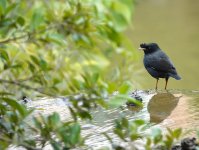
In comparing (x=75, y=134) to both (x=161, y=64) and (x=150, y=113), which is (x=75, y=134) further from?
(x=161, y=64)

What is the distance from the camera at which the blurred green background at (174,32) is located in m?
11.1

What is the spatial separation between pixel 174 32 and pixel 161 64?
9661 mm

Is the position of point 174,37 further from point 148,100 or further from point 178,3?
point 148,100

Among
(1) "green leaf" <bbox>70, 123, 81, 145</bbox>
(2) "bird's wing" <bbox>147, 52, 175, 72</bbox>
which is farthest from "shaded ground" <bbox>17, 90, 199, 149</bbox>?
(2) "bird's wing" <bbox>147, 52, 175, 72</bbox>

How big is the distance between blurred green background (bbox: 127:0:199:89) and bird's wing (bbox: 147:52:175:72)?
430 cm

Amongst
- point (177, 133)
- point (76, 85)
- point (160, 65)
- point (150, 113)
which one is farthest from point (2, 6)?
point (160, 65)

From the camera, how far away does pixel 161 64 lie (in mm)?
5266

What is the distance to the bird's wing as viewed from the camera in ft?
17.2

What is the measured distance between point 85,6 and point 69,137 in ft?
1.61

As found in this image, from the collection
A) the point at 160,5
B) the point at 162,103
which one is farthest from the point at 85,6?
the point at 160,5

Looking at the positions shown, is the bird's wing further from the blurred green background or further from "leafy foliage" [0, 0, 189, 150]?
the blurred green background

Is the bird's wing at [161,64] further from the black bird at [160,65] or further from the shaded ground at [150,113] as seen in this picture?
the shaded ground at [150,113]

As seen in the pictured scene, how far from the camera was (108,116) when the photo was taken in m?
3.39

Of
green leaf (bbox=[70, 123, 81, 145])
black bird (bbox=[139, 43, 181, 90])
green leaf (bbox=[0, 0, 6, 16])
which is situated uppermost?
green leaf (bbox=[0, 0, 6, 16])
